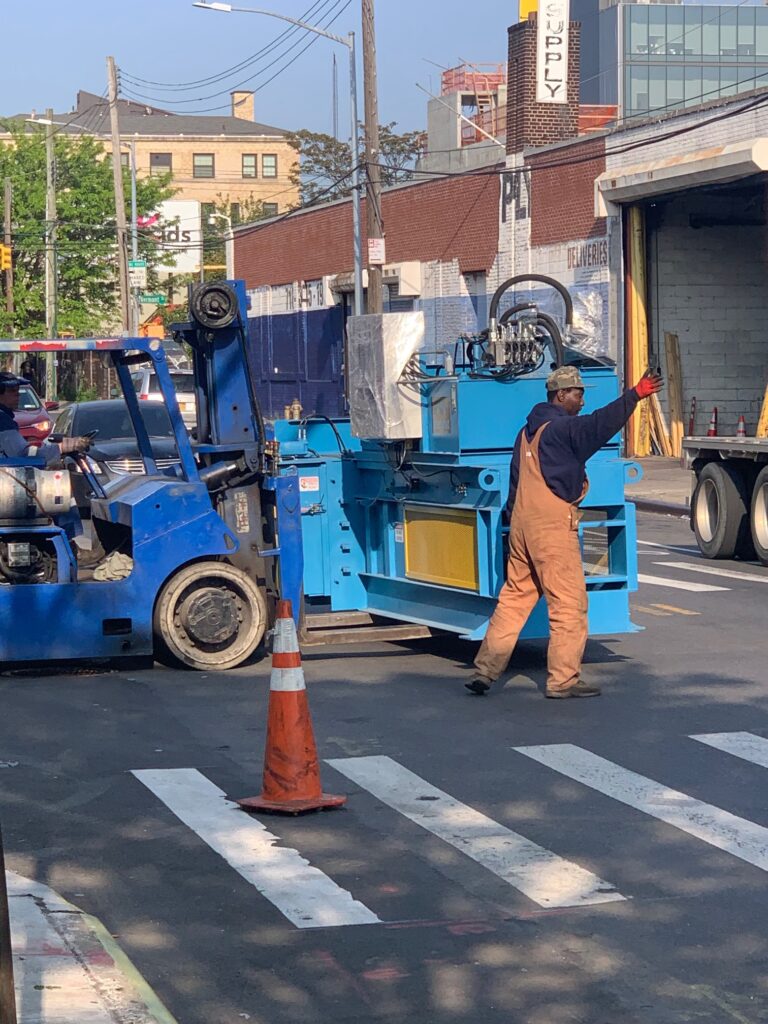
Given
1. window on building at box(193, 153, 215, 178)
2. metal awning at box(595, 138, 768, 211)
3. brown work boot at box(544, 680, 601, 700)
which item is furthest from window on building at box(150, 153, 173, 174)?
brown work boot at box(544, 680, 601, 700)

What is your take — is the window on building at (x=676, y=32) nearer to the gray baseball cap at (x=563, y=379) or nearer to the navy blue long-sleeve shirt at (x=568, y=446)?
the gray baseball cap at (x=563, y=379)

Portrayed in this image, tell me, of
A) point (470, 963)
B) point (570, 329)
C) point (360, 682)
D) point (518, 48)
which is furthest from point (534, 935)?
point (518, 48)

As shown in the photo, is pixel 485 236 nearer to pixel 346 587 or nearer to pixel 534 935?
pixel 346 587

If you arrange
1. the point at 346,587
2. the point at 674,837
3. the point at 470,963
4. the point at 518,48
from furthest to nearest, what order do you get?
the point at 518,48 < the point at 346,587 < the point at 674,837 < the point at 470,963

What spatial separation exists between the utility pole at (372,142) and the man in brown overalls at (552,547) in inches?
851

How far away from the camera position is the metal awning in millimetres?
27250

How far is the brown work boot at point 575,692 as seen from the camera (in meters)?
10.2

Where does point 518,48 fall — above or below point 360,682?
above

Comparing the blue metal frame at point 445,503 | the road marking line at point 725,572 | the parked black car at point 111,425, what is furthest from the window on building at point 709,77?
the blue metal frame at point 445,503

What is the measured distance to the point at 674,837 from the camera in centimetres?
714

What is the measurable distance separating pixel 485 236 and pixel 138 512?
27.5 m

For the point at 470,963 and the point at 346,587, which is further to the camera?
the point at 346,587

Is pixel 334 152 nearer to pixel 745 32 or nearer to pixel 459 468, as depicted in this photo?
pixel 745 32

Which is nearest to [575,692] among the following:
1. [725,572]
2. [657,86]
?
[725,572]
